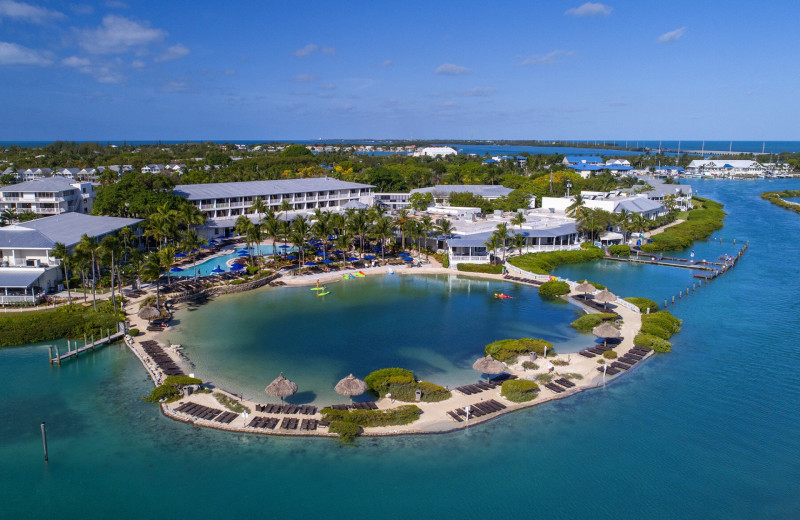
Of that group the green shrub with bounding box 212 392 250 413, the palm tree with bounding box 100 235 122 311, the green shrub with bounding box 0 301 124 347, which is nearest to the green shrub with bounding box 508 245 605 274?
the green shrub with bounding box 212 392 250 413

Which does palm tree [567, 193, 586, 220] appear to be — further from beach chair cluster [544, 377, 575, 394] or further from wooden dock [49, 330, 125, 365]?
wooden dock [49, 330, 125, 365]

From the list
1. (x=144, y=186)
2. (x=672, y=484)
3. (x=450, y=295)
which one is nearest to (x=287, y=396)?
(x=672, y=484)

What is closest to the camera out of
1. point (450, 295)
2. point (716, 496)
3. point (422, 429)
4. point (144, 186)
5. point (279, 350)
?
point (716, 496)

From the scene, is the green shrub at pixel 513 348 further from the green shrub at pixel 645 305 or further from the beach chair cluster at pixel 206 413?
the beach chair cluster at pixel 206 413

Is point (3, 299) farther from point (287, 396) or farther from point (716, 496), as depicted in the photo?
point (716, 496)

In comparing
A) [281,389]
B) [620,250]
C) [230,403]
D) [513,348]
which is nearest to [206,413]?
[230,403]

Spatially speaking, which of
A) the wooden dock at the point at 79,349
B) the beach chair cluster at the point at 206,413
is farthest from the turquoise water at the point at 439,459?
the beach chair cluster at the point at 206,413
